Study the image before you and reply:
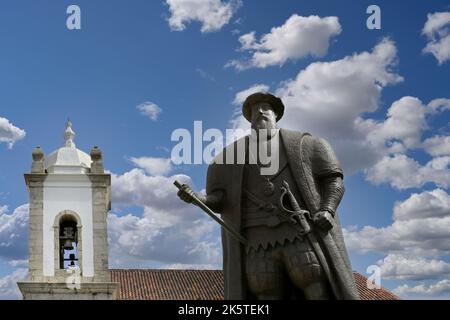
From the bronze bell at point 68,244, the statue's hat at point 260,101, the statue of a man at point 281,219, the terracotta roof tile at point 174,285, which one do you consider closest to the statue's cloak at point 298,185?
the statue of a man at point 281,219

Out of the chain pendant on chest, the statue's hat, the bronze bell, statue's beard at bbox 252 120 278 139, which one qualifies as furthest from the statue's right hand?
the bronze bell

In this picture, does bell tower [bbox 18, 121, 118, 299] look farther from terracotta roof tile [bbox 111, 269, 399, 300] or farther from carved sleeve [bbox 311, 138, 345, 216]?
carved sleeve [bbox 311, 138, 345, 216]

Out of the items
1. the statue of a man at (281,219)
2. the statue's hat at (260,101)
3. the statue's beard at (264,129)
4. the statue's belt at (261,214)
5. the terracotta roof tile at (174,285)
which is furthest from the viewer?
the terracotta roof tile at (174,285)

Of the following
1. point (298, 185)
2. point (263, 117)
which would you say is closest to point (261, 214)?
point (298, 185)

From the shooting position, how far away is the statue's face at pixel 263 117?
7645mm

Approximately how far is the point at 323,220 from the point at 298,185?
0.39 metres

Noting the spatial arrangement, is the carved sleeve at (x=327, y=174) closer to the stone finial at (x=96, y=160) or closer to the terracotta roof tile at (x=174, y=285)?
the stone finial at (x=96, y=160)

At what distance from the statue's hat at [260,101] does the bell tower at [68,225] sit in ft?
78.6

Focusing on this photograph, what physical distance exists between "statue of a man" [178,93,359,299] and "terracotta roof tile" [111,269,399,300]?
29.2m

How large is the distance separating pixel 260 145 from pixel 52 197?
2723cm
